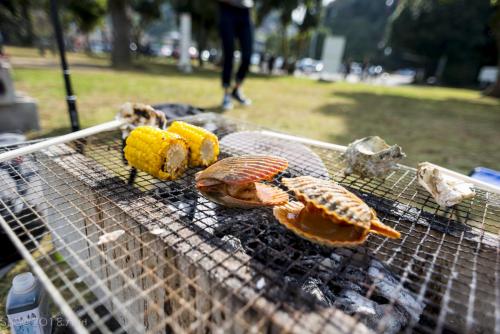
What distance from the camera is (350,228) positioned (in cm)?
148

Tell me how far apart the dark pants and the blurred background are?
1129mm

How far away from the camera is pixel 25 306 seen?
1.82 metres

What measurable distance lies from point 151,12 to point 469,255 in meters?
30.8

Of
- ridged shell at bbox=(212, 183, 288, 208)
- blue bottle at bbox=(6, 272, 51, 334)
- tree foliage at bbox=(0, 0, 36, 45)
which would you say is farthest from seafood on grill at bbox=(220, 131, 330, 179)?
tree foliage at bbox=(0, 0, 36, 45)

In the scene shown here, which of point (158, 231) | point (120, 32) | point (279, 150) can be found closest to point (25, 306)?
point (158, 231)

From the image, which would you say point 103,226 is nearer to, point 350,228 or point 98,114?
point 350,228

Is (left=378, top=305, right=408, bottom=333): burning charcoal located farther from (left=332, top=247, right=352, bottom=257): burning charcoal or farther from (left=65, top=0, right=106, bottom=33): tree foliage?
(left=65, top=0, right=106, bottom=33): tree foliage

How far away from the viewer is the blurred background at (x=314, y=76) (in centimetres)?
637

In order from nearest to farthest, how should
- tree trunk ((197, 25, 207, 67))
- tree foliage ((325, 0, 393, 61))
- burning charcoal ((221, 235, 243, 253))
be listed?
burning charcoal ((221, 235, 243, 253)) < tree trunk ((197, 25, 207, 67)) < tree foliage ((325, 0, 393, 61))

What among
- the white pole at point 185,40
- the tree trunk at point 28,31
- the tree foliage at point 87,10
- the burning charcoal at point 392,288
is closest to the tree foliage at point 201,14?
the white pole at point 185,40

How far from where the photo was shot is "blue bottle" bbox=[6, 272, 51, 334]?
1815 mm

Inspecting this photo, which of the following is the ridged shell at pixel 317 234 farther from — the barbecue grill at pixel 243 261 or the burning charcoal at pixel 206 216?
the burning charcoal at pixel 206 216

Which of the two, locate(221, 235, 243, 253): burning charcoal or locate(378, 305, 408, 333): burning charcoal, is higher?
locate(221, 235, 243, 253): burning charcoal

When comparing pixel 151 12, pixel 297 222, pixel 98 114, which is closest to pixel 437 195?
pixel 297 222
